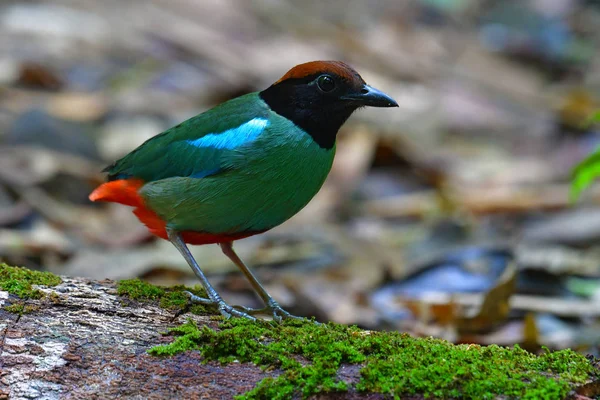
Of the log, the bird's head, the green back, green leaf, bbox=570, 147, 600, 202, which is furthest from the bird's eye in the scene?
green leaf, bbox=570, 147, 600, 202

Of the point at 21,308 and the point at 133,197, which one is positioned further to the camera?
the point at 133,197

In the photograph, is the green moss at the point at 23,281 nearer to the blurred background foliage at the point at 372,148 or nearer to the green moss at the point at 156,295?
the green moss at the point at 156,295

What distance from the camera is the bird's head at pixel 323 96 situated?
170 inches

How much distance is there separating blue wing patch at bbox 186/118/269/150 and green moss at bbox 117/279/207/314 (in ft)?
2.53

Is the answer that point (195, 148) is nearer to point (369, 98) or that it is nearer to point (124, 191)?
point (124, 191)

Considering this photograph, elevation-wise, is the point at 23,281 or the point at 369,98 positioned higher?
the point at 369,98

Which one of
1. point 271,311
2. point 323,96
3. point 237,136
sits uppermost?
point 323,96

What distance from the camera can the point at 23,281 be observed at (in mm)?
3723

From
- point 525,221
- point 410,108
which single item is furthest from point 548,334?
point 410,108

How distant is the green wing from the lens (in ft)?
13.8

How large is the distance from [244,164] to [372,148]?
17.5 feet

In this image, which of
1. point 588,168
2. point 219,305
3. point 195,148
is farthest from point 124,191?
point 588,168

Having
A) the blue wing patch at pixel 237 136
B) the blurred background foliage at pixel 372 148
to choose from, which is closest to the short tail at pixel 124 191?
the blue wing patch at pixel 237 136

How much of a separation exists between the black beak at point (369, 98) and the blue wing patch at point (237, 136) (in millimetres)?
492
